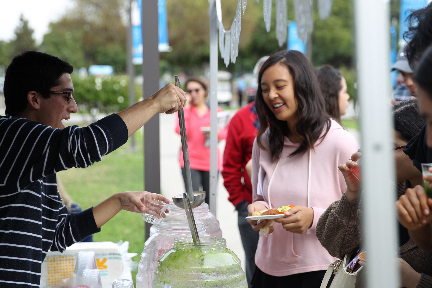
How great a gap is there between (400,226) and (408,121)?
1.24 feet

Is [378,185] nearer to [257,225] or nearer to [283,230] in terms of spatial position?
[257,225]

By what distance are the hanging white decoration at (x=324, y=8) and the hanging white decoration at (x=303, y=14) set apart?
20cm

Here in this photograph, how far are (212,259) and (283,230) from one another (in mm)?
806

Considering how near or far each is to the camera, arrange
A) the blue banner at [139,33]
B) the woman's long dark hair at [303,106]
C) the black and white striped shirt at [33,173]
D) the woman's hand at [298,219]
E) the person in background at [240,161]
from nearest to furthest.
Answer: the black and white striped shirt at [33,173], the woman's hand at [298,219], the woman's long dark hair at [303,106], the person in background at [240,161], the blue banner at [139,33]

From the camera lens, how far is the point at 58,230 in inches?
79.8

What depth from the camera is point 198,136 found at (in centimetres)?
582

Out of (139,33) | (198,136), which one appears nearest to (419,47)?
(198,136)

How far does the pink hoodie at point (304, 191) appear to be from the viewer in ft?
6.86

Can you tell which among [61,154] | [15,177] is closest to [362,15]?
[61,154]

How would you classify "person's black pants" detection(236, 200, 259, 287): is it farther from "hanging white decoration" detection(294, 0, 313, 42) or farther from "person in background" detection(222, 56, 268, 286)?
"hanging white decoration" detection(294, 0, 313, 42)

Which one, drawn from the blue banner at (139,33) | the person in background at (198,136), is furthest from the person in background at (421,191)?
the blue banner at (139,33)

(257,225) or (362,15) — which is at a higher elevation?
(362,15)

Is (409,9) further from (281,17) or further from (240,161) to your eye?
(240,161)

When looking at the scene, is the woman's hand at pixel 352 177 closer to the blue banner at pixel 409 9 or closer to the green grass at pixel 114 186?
the blue banner at pixel 409 9
